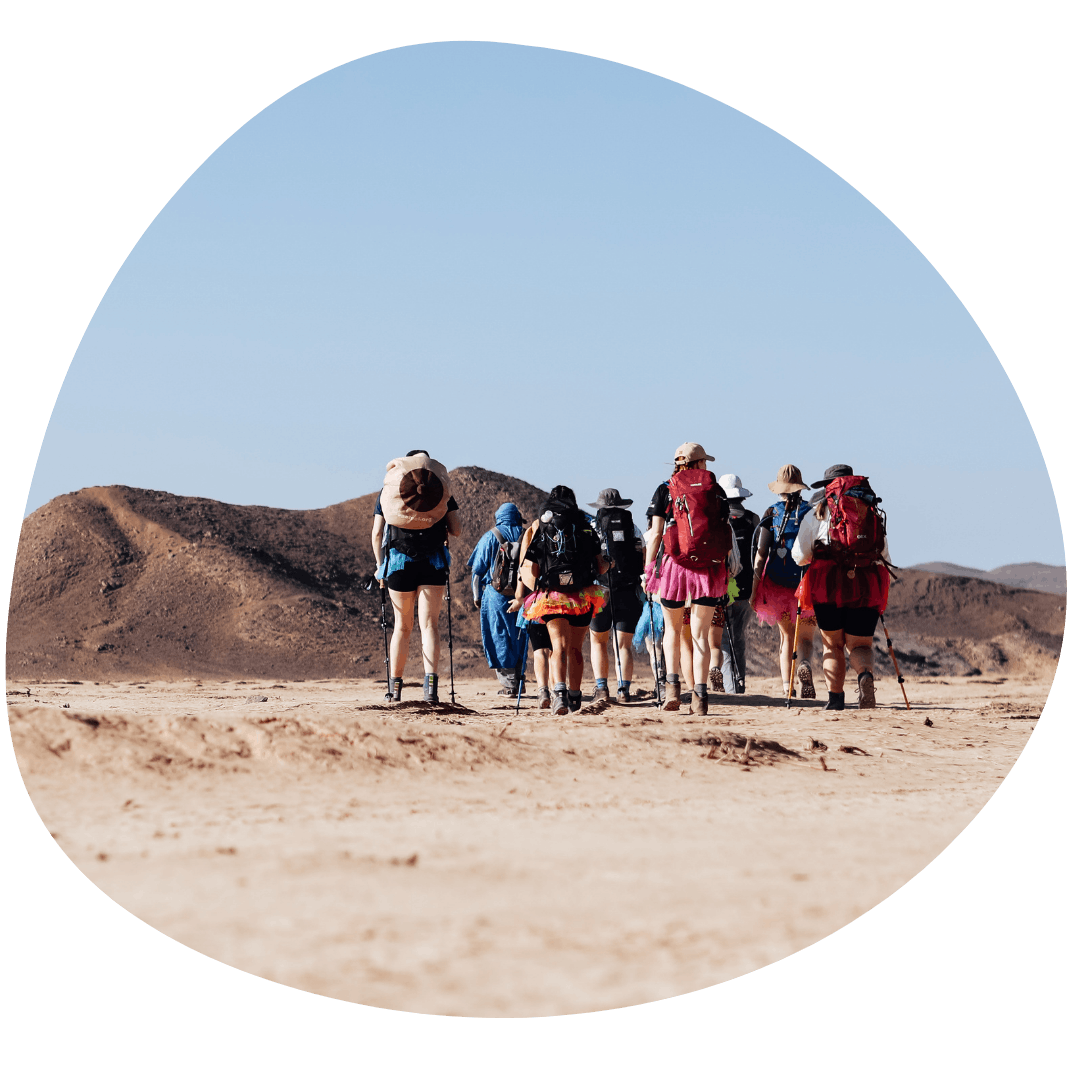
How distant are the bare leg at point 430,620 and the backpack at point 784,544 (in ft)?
13.2

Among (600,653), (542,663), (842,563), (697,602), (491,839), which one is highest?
(842,563)

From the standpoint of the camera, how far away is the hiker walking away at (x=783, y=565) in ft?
41.8

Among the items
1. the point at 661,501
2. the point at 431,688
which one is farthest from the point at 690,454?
the point at 431,688

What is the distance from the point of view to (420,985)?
431 cm

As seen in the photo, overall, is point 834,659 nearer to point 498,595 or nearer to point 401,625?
point 498,595

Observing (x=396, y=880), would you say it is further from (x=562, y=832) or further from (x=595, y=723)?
(x=595, y=723)

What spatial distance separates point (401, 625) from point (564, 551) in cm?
156

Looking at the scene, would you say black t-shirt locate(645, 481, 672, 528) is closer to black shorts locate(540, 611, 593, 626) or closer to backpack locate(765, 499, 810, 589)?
black shorts locate(540, 611, 593, 626)

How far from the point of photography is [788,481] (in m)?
12.8

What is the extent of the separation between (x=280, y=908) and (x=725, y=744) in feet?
13.7

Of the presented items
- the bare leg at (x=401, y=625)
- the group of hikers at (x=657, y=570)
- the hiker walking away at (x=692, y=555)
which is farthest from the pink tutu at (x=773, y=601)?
the bare leg at (x=401, y=625)

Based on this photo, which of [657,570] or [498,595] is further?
[498,595]

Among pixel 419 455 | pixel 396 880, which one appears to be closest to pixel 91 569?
pixel 419 455

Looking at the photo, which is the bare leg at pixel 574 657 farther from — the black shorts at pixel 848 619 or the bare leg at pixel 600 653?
the black shorts at pixel 848 619
